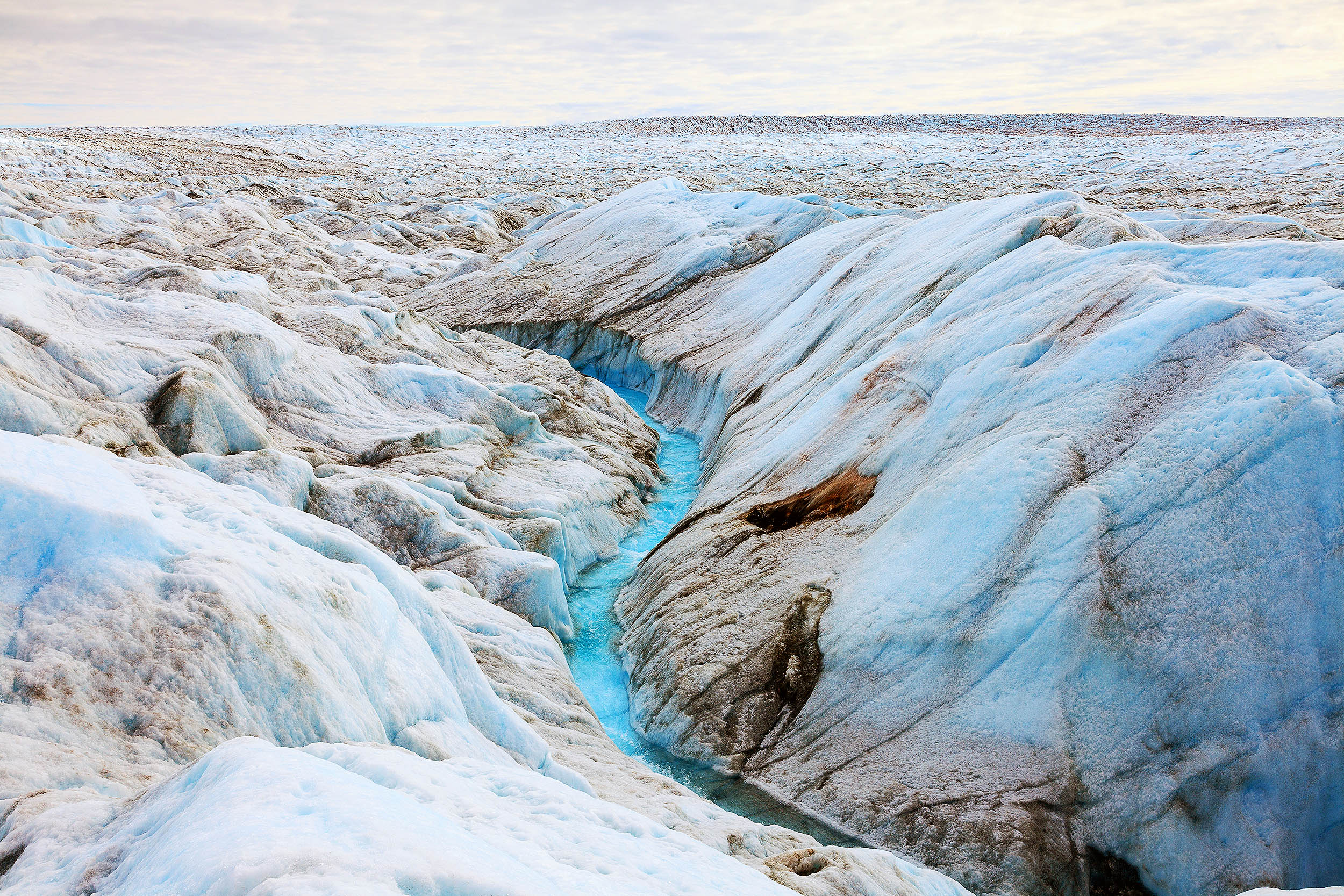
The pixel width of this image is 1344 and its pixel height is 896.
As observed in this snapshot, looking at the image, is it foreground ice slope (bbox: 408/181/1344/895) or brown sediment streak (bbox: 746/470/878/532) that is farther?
brown sediment streak (bbox: 746/470/878/532)

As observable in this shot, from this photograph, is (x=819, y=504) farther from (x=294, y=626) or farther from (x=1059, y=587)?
(x=294, y=626)

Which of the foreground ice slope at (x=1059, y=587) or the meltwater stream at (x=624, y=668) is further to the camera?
the meltwater stream at (x=624, y=668)

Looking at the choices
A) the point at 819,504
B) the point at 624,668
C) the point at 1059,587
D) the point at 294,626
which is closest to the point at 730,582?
the point at 819,504

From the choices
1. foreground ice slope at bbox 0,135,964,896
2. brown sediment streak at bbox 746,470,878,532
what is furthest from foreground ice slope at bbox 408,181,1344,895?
foreground ice slope at bbox 0,135,964,896

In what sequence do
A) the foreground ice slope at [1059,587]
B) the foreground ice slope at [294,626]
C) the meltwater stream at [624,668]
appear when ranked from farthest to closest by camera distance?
the meltwater stream at [624,668], the foreground ice slope at [1059,587], the foreground ice slope at [294,626]

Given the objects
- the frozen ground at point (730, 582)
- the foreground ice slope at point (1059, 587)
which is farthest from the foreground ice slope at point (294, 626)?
the foreground ice slope at point (1059, 587)

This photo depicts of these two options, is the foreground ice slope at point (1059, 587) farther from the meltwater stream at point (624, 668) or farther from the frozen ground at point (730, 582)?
the meltwater stream at point (624, 668)

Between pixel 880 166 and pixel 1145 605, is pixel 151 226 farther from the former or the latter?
pixel 880 166

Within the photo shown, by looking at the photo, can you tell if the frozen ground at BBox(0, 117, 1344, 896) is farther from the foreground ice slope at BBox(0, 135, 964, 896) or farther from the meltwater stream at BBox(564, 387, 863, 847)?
the meltwater stream at BBox(564, 387, 863, 847)
